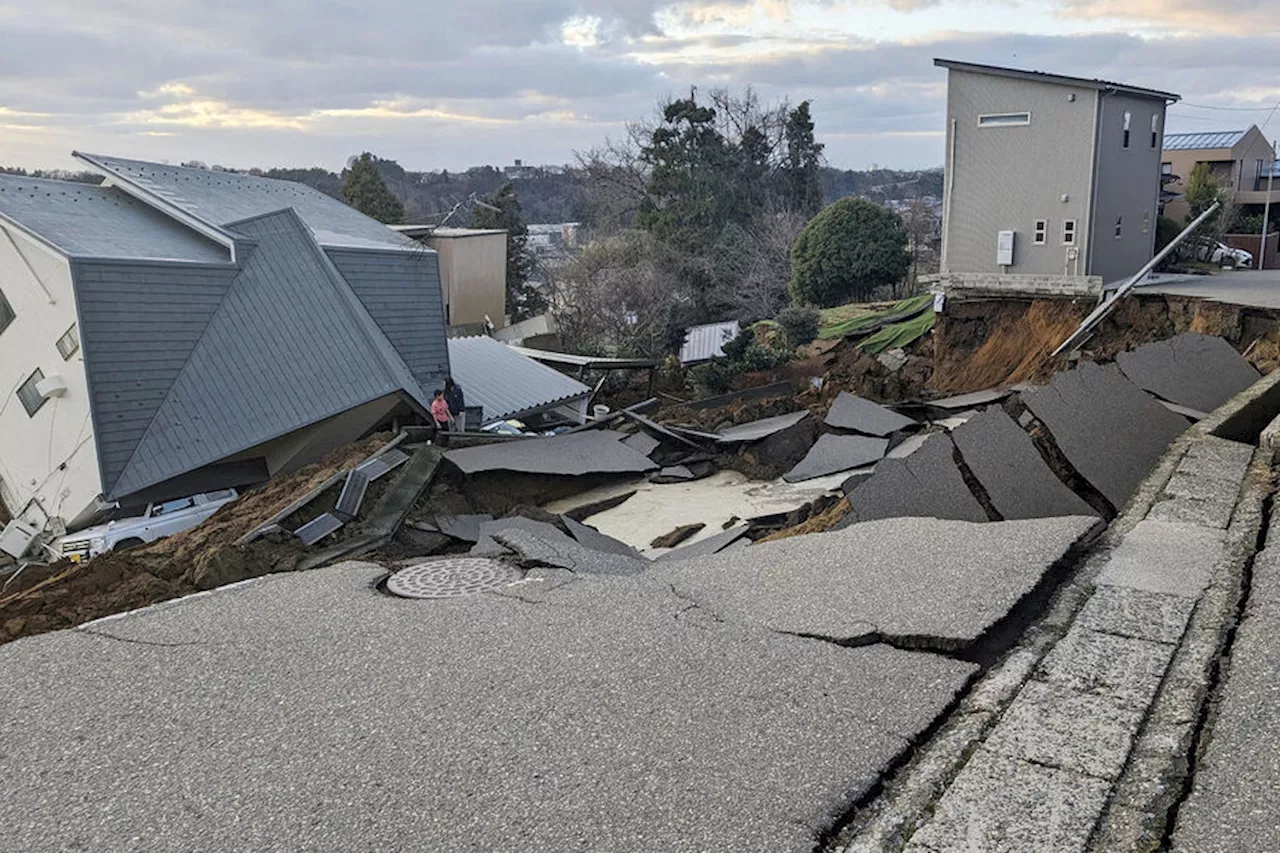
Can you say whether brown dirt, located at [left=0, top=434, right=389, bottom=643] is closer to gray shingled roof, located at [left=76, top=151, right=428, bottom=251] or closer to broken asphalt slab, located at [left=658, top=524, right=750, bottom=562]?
broken asphalt slab, located at [left=658, top=524, right=750, bottom=562]

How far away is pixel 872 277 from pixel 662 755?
107ft

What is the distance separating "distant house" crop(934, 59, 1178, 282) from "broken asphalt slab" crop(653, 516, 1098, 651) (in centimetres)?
1660

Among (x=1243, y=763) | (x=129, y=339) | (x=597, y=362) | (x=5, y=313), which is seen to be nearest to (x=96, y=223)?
(x=5, y=313)

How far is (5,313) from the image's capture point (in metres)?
16.3

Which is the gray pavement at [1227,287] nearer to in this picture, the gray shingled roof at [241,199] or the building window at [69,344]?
the gray shingled roof at [241,199]

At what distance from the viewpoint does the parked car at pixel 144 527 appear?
1330cm

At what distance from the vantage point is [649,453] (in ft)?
54.9

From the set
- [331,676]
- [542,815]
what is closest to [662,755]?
[542,815]

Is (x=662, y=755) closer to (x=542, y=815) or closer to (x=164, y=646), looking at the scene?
(x=542, y=815)

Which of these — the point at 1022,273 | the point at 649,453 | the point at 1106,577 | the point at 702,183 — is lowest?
the point at 649,453

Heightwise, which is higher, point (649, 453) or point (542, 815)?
point (542, 815)

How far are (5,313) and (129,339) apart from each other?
286 cm

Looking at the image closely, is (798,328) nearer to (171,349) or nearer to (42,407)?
(171,349)

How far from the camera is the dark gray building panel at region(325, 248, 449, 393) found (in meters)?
19.9
